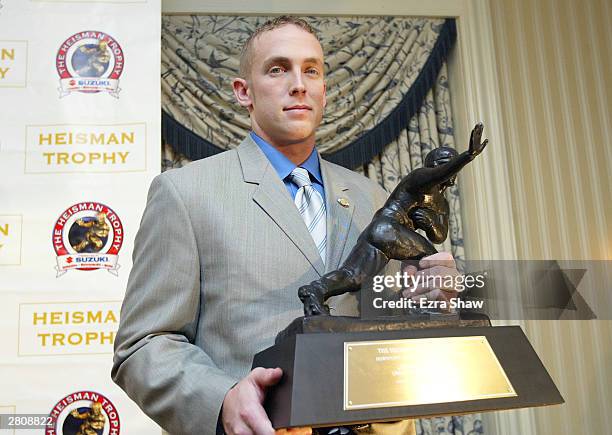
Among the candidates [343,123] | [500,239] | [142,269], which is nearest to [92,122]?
[343,123]

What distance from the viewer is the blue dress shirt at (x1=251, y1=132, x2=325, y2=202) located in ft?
4.49

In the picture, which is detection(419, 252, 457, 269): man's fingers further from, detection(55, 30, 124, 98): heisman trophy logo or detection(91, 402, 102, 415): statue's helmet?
detection(55, 30, 124, 98): heisman trophy logo

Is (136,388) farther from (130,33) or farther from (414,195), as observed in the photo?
(130,33)

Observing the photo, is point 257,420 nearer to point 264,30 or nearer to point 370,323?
point 370,323

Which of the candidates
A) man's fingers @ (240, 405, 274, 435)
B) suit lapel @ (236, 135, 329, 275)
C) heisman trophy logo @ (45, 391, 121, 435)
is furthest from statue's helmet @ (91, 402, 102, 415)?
man's fingers @ (240, 405, 274, 435)

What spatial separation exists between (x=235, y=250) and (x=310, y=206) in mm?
174

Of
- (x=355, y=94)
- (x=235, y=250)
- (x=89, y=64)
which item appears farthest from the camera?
(x=355, y=94)

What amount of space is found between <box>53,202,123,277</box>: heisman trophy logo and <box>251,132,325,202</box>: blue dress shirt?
1164mm

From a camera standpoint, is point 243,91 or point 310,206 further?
point 243,91

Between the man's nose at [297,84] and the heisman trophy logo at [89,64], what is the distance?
55.2 inches

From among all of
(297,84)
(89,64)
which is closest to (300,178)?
(297,84)

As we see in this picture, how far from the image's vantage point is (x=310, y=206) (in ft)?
4.38

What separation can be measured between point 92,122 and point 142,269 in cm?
139

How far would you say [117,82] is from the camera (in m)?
2.56
